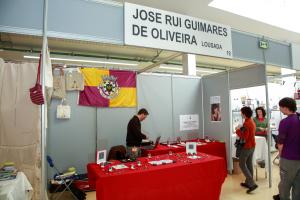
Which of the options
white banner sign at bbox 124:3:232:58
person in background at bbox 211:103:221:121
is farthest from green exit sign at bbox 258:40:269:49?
person in background at bbox 211:103:221:121

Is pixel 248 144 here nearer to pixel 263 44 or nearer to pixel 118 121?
pixel 263 44

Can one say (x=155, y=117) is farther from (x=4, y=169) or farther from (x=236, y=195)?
(x=4, y=169)

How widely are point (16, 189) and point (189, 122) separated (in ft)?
14.6

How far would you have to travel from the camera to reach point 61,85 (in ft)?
14.8

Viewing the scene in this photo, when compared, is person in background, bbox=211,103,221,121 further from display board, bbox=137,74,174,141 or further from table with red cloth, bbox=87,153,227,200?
table with red cloth, bbox=87,153,227,200

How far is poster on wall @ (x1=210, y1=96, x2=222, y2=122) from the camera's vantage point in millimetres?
5613

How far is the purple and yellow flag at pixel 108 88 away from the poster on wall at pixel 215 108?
2.05 m

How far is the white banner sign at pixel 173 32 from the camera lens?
259 centimetres

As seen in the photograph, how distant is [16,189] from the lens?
2.21 meters

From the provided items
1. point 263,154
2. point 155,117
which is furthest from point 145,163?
point 263,154

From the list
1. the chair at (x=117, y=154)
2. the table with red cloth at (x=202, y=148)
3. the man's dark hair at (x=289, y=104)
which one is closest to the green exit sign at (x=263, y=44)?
the man's dark hair at (x=289, y=104)

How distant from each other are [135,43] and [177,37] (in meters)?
0.57

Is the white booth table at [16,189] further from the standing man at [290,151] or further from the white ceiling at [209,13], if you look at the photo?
the white ceiling at [209,13]

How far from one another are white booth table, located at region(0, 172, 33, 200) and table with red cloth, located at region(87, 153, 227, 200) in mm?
734
